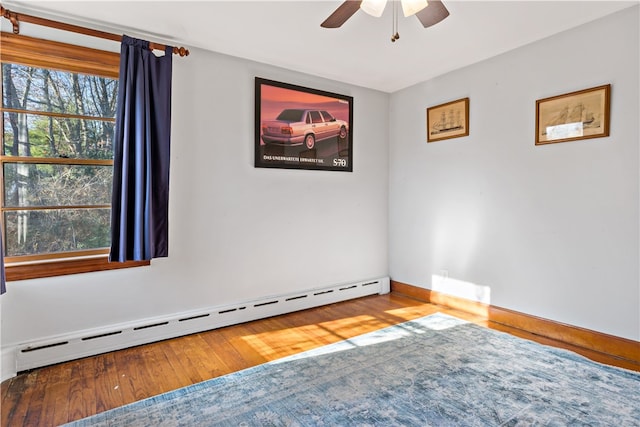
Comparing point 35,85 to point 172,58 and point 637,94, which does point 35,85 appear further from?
point 637,94

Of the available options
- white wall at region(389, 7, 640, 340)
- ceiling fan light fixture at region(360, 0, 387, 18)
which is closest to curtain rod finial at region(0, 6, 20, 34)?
ceiling fan light fixture at region(360, 0, 387, 18)

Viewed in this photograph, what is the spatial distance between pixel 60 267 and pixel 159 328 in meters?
0.87

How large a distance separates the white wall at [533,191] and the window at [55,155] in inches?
122

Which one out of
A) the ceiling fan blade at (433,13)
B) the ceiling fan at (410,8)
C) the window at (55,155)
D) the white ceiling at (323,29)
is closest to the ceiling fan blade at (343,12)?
the ceiling fan at (410,8)

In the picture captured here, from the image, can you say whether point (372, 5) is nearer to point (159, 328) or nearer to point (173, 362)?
point (173, 362)

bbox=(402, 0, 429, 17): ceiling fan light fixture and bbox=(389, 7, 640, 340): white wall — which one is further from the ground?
bbox=(402, 0, 429, 17): ceiling fan light fixture

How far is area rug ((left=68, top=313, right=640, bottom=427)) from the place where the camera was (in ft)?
6.17

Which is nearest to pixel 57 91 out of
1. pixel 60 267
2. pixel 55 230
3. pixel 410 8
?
pixel 55 230

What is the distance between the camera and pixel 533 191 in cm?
307

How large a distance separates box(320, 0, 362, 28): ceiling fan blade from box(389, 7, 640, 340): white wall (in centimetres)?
188

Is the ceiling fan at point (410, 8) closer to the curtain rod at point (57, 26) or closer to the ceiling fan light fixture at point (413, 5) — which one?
the ceiling fan light fixture at point (413, 5)

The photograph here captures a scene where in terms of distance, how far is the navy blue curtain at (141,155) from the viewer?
261cm

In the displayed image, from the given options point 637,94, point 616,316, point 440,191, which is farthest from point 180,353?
point 637,94

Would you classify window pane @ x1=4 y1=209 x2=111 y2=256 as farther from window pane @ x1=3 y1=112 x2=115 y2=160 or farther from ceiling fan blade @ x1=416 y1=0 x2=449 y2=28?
ceiling fan blade @ x1=416 y1=0 x2=449 y2=28
